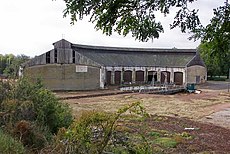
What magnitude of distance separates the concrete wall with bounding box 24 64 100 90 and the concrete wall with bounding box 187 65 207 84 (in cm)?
2003

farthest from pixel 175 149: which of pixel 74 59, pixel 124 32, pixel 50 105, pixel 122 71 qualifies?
pixel 122 71

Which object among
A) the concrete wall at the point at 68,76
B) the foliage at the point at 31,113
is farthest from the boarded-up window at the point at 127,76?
the foliage at the point at 31,113

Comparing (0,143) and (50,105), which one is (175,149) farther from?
(0,143)

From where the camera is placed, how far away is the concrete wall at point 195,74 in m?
58.2

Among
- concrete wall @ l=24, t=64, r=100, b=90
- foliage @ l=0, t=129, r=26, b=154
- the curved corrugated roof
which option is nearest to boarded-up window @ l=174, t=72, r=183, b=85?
the curved corrugated roof

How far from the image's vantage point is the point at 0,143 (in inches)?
232

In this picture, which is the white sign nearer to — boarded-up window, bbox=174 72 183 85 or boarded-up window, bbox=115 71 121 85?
boarded-up window, bbox=115 71 121 85

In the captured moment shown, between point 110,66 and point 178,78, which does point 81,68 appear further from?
point 178,78

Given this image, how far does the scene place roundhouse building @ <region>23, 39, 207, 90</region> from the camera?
42.7 meters

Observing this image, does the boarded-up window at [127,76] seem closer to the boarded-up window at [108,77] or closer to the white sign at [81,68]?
the boarded-up window at [108,77]

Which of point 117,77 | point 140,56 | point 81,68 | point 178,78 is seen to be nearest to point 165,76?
point 178,78

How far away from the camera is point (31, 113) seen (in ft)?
32.4

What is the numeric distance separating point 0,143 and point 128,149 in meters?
2.19

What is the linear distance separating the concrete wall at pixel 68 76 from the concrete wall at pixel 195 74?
20033mm
